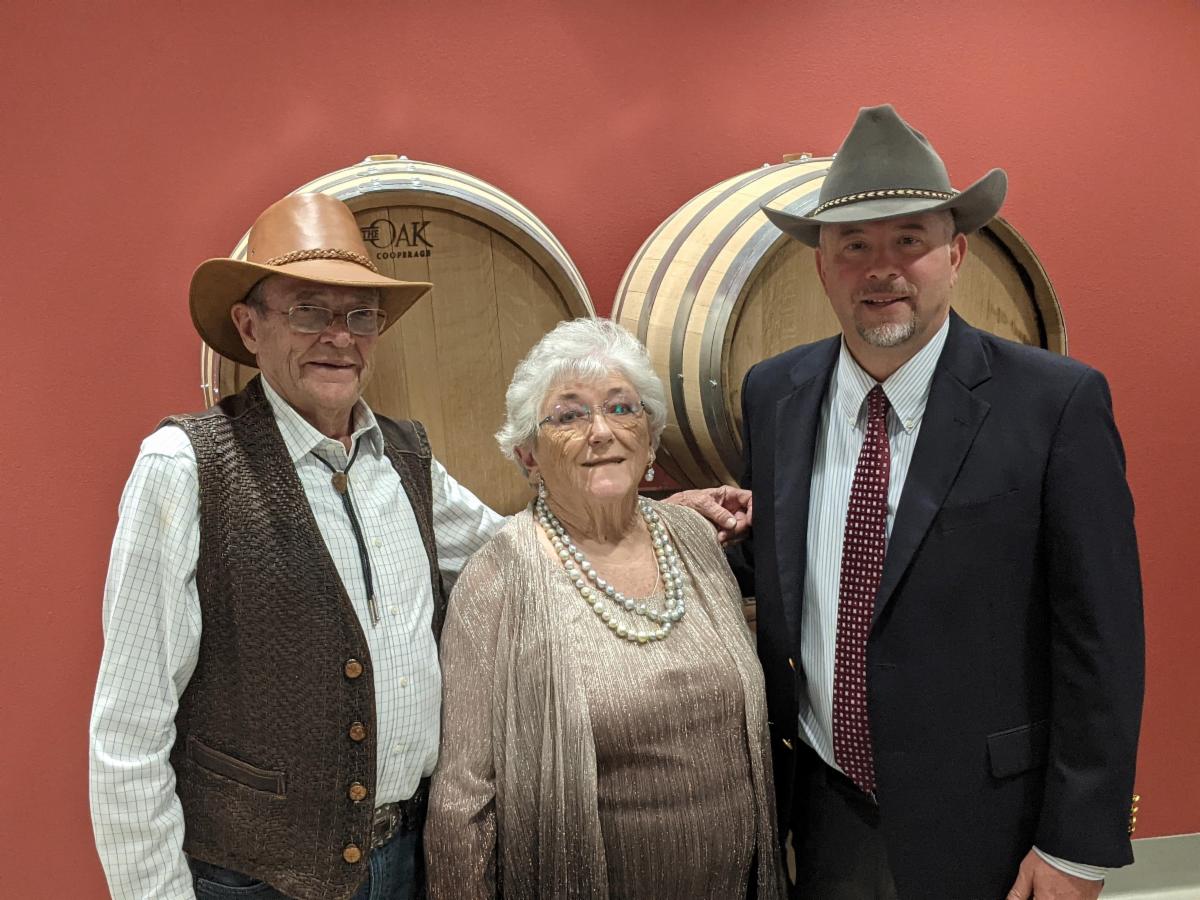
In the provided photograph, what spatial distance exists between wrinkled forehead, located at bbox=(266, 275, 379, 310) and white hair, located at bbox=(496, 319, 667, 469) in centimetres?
39

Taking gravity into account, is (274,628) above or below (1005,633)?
above

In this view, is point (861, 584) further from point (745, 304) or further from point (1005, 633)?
point (745, 304)

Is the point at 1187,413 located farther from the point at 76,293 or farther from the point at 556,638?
the point at 76,293

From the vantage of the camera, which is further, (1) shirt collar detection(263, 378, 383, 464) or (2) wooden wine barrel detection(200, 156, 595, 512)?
(2) wooden wine barrel detection(200, 156, 595, 512)

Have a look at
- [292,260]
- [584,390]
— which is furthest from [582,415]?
[292,260]

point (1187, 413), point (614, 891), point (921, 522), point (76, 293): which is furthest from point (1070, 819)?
point (76, 293)

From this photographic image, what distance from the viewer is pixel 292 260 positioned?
158 cm

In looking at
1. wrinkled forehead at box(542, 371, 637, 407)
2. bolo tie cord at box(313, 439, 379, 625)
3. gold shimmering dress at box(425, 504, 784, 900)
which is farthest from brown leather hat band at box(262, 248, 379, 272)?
gold shimmering dress at box(425, 504, 784, 900)

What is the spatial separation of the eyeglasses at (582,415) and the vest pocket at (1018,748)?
0.84 metres

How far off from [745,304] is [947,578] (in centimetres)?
76

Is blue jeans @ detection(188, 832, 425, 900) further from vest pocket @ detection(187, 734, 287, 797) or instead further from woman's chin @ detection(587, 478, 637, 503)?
woman's chin @ detection(587, 478, 637, 503)

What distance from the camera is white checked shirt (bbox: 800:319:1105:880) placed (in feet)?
5.60

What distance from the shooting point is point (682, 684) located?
172 centimetres

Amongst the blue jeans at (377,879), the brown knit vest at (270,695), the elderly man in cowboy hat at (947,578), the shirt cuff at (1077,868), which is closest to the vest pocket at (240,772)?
the brown knit vest at (270,695)
